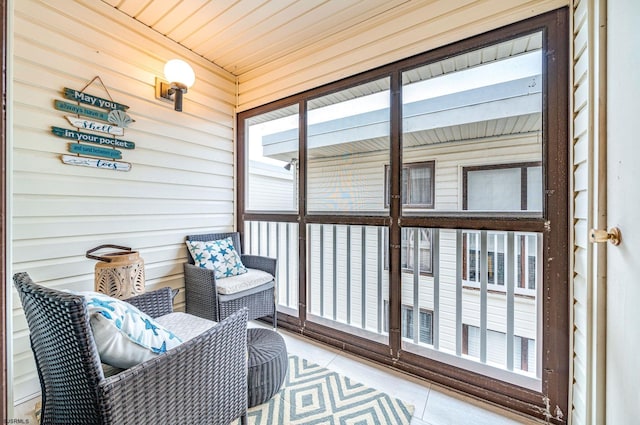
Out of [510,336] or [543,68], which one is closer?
[543,68]

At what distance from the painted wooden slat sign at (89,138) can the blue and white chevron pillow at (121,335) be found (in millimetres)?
1488

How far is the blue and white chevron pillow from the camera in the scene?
95 cm

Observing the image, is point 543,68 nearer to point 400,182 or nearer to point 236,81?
point 400,182

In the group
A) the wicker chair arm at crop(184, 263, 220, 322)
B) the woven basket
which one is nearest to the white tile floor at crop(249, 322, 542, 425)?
the wicker chair arm at crop(184, 263, 220, 322)

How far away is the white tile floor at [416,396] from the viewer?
1611 mm

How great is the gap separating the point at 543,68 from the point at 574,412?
1980 millimetres

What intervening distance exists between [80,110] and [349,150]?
2171mm

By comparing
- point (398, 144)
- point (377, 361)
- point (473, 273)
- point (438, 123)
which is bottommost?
point (377, 361)

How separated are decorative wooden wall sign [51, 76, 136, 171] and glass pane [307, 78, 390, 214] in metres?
1.58

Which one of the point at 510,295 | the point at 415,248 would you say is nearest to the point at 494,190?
the point at 510,295

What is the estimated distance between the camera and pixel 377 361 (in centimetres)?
219

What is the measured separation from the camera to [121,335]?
38.7 inches

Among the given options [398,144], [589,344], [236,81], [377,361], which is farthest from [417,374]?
[236,81]

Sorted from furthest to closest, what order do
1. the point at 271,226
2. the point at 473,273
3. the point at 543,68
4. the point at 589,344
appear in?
the point at 271,226, the point at 473,273, the point at 543,68, the point at 589,344
